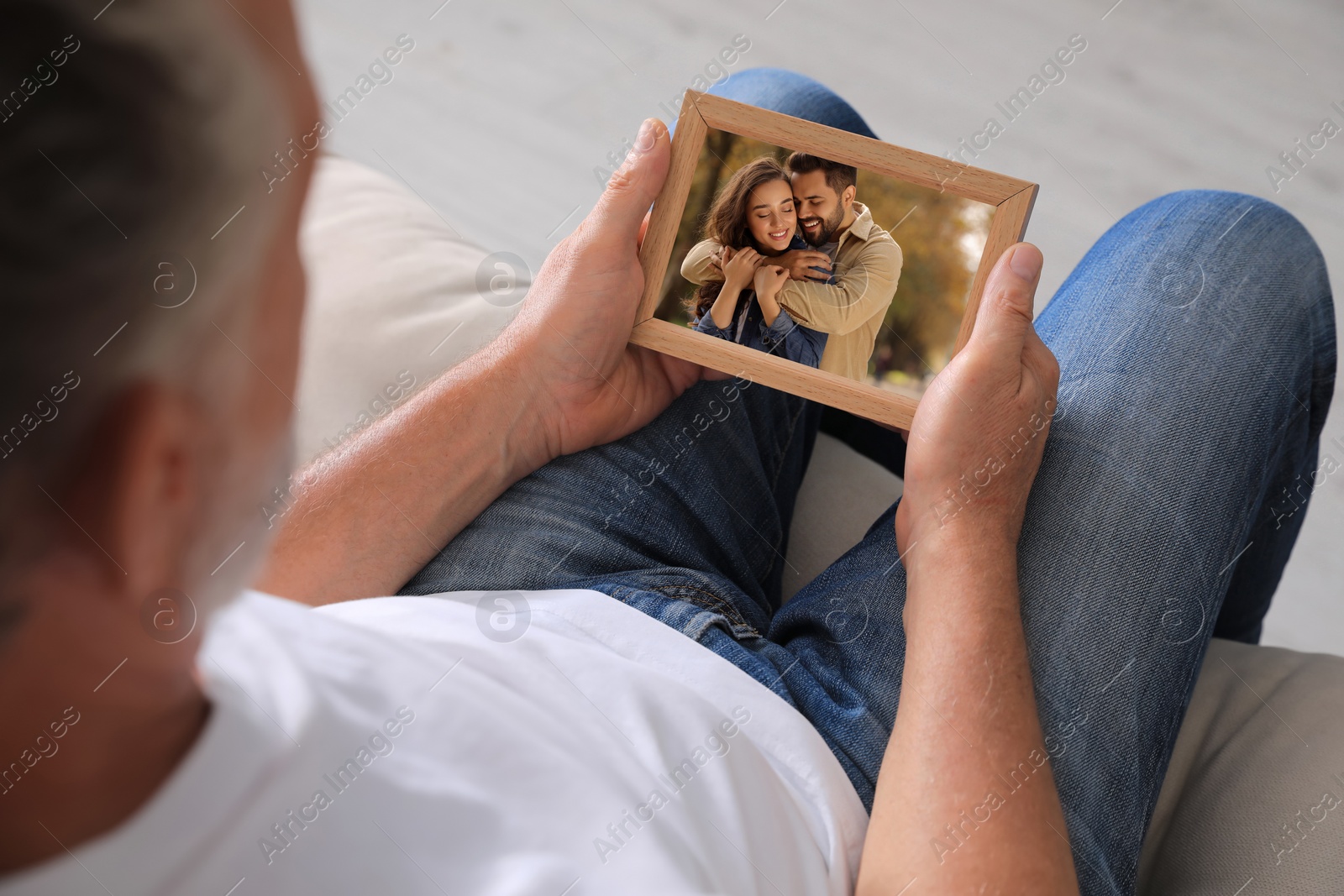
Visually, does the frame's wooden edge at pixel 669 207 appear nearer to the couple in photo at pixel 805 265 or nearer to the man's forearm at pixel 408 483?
the couple in photo at pixel 805 265

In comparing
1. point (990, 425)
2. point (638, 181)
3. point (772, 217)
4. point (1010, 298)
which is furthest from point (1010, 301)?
point (638, 181)

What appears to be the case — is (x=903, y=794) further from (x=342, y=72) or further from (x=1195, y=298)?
(x=342, y=72)

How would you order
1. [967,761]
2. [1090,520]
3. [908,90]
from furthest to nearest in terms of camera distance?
[908,90]
[1090,520]
[967,761]

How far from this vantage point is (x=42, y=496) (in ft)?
0.85

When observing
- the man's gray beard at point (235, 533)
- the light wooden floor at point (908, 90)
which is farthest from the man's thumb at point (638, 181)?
the light wooden floor at point (908, 90)

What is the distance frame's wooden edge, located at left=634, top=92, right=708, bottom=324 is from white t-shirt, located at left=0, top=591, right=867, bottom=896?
30 cm

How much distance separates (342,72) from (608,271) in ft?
4.55

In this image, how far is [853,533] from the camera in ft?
3.10

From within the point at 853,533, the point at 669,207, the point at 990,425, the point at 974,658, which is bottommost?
the point at 853,533

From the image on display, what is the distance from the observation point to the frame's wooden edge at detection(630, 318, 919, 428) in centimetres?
78

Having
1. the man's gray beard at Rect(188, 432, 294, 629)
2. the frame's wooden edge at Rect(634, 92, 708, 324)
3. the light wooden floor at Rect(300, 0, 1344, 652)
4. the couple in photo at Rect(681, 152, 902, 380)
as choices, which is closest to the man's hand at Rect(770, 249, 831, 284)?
the couple in photo at Rect(681, 152, 902, 380)

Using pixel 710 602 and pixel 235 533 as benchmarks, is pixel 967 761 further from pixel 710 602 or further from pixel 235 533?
pixel 235 533

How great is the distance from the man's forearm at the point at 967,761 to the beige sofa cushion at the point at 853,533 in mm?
186

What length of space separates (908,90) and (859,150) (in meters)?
1.09
